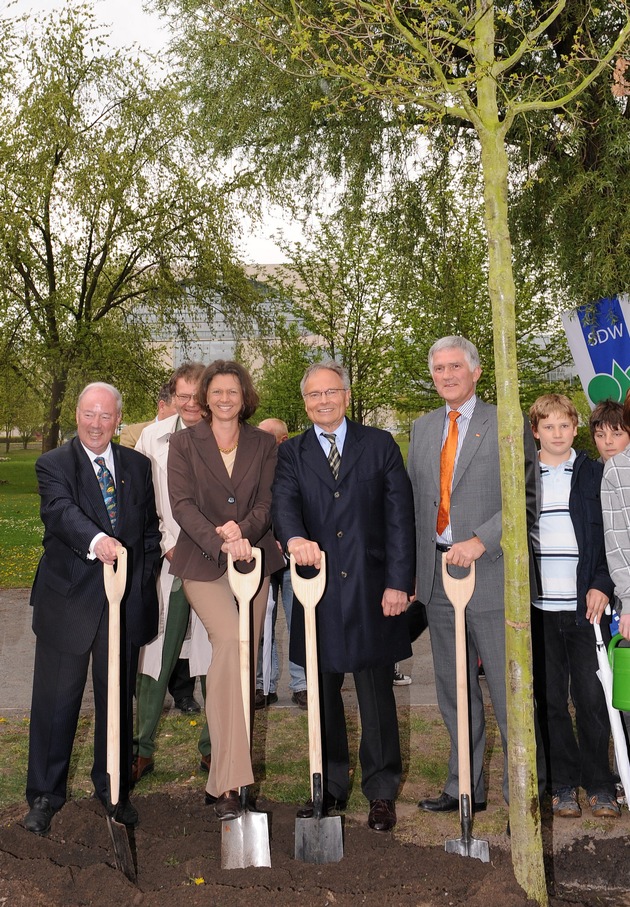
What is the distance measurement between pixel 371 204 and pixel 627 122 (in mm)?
3275

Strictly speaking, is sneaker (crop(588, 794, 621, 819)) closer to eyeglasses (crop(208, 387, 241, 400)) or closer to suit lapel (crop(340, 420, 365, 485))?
suit lapel (crop(340, 420, 365, 485))

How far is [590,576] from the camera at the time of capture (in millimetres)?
4465

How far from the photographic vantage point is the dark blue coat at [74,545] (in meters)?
4.34

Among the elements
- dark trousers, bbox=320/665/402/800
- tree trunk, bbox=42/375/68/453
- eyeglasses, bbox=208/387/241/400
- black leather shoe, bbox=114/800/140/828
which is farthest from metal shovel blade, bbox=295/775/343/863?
tree trunk, bbox=42/375/68/453

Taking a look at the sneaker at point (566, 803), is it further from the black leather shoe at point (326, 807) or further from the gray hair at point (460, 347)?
the gray hair at point (460, 347)

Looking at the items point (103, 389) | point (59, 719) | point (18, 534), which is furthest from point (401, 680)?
point (18, 534)

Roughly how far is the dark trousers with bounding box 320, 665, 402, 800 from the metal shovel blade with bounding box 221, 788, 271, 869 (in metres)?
0.58

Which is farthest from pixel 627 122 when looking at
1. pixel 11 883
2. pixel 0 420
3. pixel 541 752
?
pixel 0 420

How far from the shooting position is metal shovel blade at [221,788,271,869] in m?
3.80

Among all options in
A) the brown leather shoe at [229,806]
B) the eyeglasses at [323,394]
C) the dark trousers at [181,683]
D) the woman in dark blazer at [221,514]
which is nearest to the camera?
the brown leather shoe at [229,806]

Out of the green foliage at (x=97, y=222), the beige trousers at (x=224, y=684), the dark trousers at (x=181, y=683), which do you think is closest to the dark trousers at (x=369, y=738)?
the beige trousers at (x=224, y=684)

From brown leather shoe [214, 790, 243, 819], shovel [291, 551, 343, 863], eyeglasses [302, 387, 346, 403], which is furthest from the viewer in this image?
eyeglasses [302, 387, 346, 403]

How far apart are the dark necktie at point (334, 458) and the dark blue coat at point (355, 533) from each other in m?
0.03

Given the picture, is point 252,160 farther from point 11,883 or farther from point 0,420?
point 0,420
